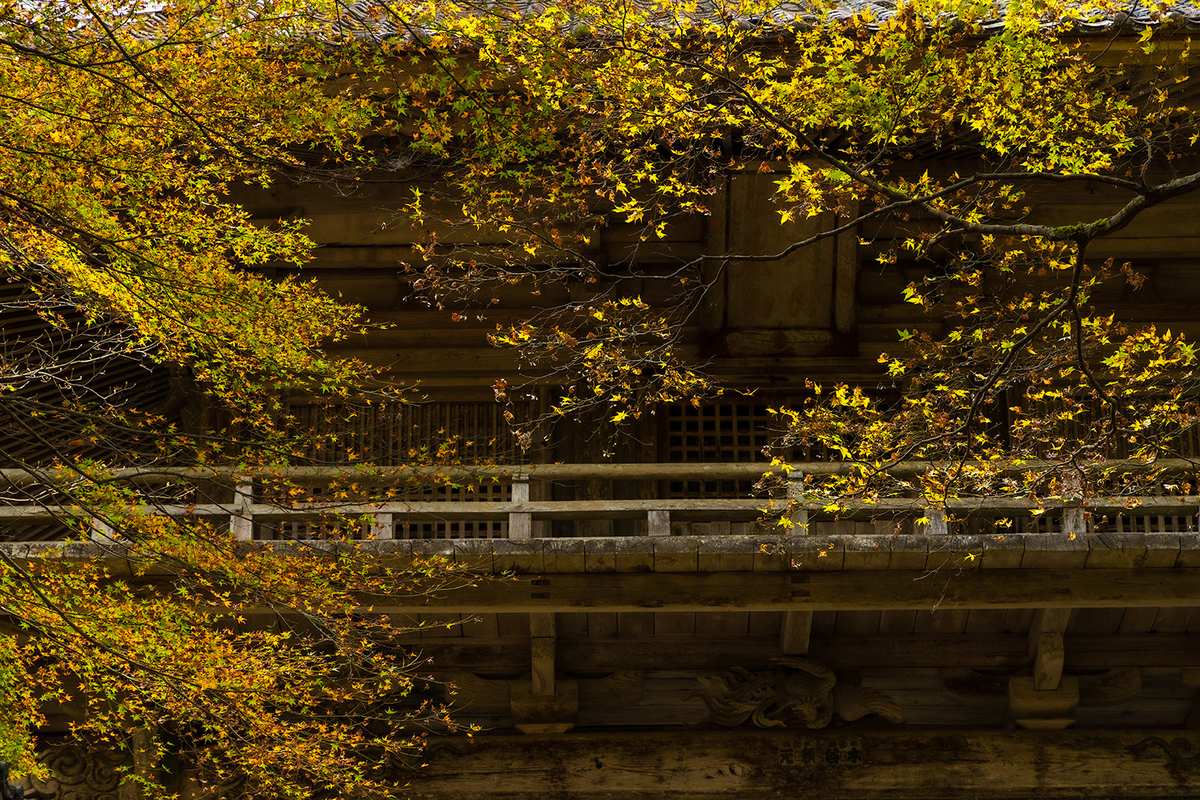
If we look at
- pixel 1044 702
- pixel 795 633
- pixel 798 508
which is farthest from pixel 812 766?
pixel 798 508

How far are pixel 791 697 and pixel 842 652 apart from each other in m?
0.59

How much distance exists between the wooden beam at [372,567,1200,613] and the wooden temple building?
17 mm

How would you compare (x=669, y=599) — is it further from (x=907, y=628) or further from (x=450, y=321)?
(x=450, y=321)

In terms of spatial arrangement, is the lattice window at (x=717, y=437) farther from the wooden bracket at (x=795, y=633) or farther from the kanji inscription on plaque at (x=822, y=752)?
the kanji inscription on plaque at (x=822, y=752)

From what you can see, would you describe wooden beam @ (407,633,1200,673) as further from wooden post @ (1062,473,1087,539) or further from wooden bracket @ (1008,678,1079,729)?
wooden post @ (1062,473,1087,539)

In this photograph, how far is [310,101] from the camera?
7340 millimetres

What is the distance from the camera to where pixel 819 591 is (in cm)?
758

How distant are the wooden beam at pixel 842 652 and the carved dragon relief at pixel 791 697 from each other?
0.47 ft

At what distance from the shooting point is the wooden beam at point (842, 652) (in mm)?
8898

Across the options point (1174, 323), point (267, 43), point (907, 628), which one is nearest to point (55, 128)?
point (267, 43)

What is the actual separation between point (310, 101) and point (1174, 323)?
817cm

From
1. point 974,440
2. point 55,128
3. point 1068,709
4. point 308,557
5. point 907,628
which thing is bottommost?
point 1068,709

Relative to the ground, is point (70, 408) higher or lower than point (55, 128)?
lower

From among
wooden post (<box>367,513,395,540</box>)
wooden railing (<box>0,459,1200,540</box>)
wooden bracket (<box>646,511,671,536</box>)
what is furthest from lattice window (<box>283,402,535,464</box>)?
wooden bracket (<box>646,511,671,536</box>)
